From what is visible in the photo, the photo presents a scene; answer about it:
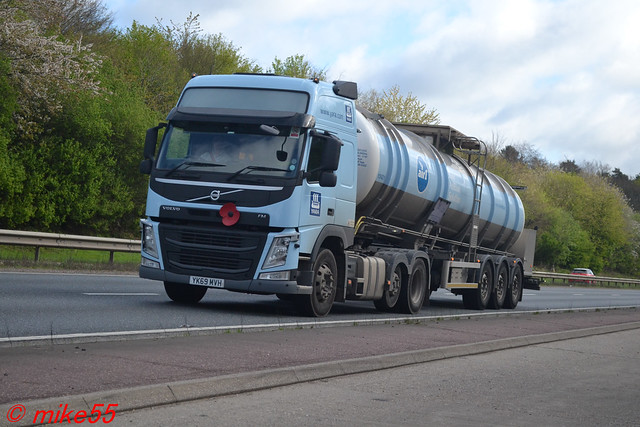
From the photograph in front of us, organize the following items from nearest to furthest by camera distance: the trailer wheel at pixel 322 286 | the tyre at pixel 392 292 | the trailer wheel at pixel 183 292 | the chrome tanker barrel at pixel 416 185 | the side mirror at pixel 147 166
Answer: the side mirror at pixel 147 166 → the trailer wheel at pixel 322 286 → the trailer wheel at pixel 183 292 → the chrome tanker barrel at pixel 416 185 → the tyre at pixel 392 292

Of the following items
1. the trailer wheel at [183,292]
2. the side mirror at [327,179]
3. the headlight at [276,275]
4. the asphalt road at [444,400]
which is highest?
the side mirror at [327,179]

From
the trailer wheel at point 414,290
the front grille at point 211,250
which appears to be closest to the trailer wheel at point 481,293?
the trailer wheel at point 414,290

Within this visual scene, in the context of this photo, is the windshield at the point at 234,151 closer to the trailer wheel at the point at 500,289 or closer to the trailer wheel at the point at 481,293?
the trailer wheel at the point at 481,293

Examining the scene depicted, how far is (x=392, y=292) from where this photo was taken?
16750 mm

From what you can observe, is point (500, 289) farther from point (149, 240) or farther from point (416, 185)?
point (149, 240)

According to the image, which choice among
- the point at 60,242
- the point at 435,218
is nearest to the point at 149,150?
the point at 435,218

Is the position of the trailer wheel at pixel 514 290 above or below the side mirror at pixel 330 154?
below

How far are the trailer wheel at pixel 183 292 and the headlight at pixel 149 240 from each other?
1.10 metres

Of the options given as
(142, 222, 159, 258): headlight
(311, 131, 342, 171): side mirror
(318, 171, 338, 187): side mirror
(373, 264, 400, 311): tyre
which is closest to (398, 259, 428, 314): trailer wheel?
(373, 264, 400, 311): tyre

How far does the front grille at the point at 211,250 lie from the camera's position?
13.4 meters

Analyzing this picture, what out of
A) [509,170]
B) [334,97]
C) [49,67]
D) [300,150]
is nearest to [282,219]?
[300,150]

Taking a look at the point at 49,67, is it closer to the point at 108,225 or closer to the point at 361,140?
the point at 108,225

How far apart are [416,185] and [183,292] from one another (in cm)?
A: 518

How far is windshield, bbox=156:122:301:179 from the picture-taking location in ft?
43.6
